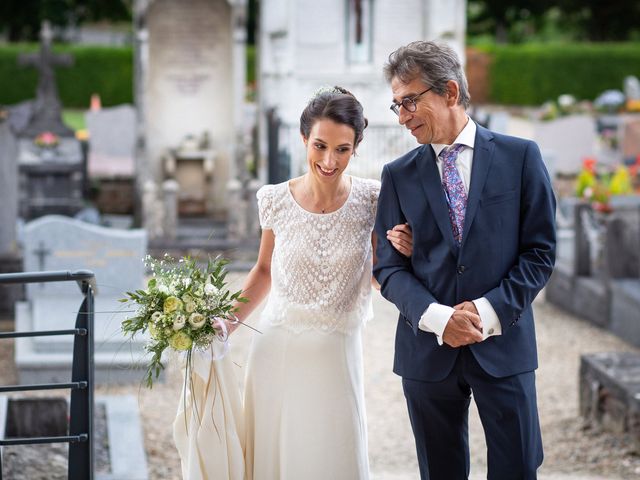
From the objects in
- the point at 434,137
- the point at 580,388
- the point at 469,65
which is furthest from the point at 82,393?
the point at 469,65

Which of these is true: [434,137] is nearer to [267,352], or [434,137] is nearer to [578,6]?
[267,352]

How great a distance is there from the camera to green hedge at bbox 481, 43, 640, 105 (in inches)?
1323

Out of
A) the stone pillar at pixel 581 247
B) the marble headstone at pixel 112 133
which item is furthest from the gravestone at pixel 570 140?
the stone pillar at pixel 581 247

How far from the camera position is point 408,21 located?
16.8 metres

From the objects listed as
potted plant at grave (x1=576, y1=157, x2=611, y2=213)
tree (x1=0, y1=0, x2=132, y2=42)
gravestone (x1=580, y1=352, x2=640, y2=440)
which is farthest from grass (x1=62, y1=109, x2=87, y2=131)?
gravestone (x1=580, y1=352, x2=640, y2=440)

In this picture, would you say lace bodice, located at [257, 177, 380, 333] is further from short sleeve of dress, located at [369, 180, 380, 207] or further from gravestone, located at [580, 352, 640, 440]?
gravestone, located at [580, 352, 640, 440]

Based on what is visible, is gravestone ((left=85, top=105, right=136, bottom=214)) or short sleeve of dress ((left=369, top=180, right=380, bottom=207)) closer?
short sleeve of dress ((left=369, top=180, right=380, bottom=207))

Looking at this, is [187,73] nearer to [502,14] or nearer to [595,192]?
[595,192]

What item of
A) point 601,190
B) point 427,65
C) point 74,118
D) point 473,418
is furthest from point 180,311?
point 74,118

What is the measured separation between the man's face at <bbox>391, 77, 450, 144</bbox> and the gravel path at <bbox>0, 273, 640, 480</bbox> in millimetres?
1958

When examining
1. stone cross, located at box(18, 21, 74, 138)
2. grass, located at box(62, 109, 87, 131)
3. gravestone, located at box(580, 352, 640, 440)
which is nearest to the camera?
gravestone, located at box(580, 352, 640, 440)

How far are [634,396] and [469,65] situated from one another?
27.7 m

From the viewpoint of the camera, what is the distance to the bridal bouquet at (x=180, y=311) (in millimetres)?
3812

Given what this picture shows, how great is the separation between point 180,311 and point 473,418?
13.6 feet
